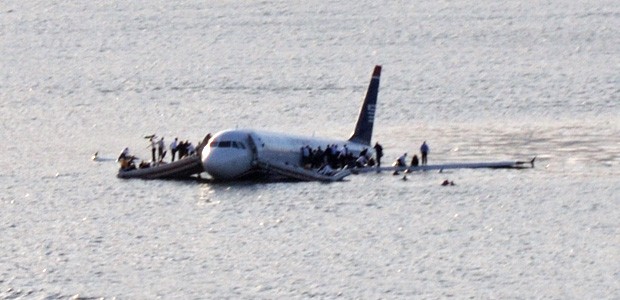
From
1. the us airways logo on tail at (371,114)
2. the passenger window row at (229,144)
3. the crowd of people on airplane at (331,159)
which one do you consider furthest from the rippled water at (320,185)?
the us airways logo on tail at (371,114)

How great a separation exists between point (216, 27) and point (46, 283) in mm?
145222

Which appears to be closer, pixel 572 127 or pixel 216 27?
pixel 572 127

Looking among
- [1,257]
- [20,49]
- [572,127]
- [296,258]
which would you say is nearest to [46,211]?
[1,257]

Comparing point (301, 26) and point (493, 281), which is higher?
point (301, 26)

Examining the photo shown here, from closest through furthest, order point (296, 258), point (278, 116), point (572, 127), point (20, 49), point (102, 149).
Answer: point (296, 258), point (102, 149), point (572, 127), point (278, 116), point (20, 49)

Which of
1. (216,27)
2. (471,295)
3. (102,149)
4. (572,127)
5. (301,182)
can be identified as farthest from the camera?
(216,27)

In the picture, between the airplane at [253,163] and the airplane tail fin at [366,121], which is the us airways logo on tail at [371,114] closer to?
the airplane tail fin at [366,121]

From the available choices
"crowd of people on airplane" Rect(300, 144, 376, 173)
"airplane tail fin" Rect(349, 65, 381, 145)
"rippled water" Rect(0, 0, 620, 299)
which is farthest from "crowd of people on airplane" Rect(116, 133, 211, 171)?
"airplane tail fin" Rect(349, 65, 381, 145)

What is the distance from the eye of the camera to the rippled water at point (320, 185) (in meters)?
52.1

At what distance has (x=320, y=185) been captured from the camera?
75688mm

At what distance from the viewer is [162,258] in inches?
2191

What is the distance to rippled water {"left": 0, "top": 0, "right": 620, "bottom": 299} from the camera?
52.1m

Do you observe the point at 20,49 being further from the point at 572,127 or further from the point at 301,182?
the point at 301,182

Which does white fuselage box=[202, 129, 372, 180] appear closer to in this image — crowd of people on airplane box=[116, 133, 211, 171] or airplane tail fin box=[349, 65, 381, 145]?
crowd of people on airplane box=[116, 133, 211, 171]
